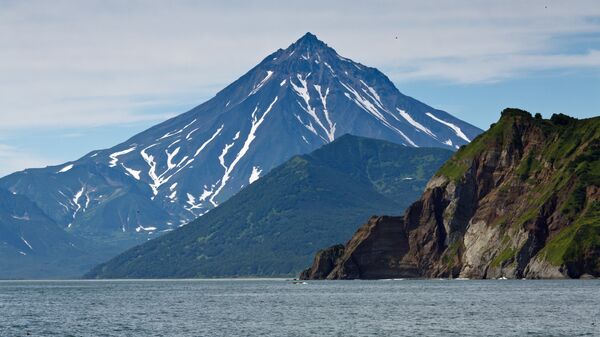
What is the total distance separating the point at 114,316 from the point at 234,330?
3878 centimetres

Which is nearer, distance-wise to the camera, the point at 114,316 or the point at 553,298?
the point at 114,316

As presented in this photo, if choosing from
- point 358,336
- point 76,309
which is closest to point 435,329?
point 358,336

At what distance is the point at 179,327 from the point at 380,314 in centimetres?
2941

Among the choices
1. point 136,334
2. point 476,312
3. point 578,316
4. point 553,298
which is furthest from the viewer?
point 553,298

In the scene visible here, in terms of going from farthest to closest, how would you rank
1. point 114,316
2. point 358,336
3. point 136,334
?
1. point 114,316
2. point 136,334
3. point 358,336

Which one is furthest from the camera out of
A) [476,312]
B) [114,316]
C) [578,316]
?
[114,316]

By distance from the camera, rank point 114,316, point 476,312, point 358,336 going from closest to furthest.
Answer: point 358,336 < point 476,312 < point 114,316

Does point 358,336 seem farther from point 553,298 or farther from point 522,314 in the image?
point 553,298

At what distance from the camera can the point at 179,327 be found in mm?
145625

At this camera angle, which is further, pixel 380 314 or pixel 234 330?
pixel 380 314

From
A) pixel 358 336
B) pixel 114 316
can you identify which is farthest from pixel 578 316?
pixel 114 316

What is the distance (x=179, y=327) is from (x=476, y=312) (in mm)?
39539

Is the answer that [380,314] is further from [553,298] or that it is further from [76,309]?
[76,309]

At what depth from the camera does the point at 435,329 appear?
13225 cm
